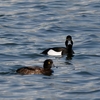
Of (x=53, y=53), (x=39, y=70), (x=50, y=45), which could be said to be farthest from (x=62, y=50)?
(x=39, y=70)

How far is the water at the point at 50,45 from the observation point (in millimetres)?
18062

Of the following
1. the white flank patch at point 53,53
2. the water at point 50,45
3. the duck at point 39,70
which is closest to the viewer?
the water at point 50,45

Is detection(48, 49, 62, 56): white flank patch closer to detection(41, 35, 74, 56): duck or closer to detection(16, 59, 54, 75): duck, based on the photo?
detection(41, 35, 74, 56): duck

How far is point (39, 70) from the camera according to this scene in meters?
20.0

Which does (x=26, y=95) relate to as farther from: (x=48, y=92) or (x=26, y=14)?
(x=26, y=14)

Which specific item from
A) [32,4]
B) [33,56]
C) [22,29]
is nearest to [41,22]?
[22,29]

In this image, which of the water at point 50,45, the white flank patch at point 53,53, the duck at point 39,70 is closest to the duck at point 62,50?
the white flank patch at point 53,53

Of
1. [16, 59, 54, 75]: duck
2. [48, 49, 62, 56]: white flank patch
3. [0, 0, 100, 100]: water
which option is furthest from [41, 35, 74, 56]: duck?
[16, 59, 54, 75]: duck

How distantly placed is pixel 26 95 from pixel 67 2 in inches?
673

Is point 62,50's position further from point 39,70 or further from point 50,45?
point 39,70

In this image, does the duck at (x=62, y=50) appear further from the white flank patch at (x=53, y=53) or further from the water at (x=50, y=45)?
the water at (x=50, y=45)

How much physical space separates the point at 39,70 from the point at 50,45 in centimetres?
516

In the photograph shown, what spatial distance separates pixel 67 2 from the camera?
34062 mm

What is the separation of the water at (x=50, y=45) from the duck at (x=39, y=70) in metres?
0.21
